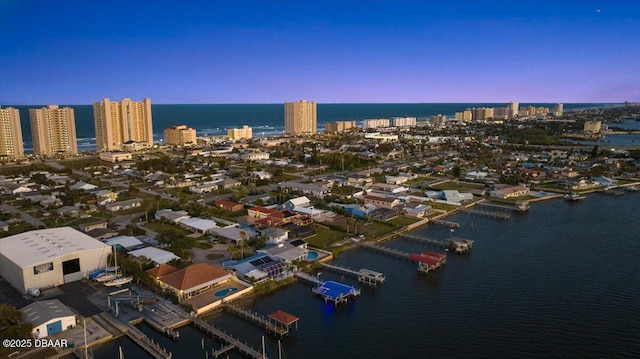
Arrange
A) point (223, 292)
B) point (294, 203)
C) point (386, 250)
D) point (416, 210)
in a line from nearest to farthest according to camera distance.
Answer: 1. point (223, 292)
2. point (386, 250)
3. point (416, 210)
4. point (294, 203)

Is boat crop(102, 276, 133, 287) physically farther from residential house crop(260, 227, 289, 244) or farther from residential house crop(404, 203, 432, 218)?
residential house crop(404, 203, 432, 218)

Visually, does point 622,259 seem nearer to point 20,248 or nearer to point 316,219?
point 316,219

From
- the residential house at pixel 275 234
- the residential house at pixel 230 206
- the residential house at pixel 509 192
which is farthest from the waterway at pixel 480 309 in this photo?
the residential house at pixel 230 206

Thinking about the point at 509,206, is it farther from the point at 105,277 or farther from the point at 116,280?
the point at 105,277

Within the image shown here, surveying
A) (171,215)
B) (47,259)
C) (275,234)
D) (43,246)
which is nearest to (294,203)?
(275,234)

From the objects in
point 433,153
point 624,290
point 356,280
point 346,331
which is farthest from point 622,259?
point 433,153

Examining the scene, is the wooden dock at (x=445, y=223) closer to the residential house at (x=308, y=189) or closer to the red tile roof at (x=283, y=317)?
the residential house at (x=308, y=189)
